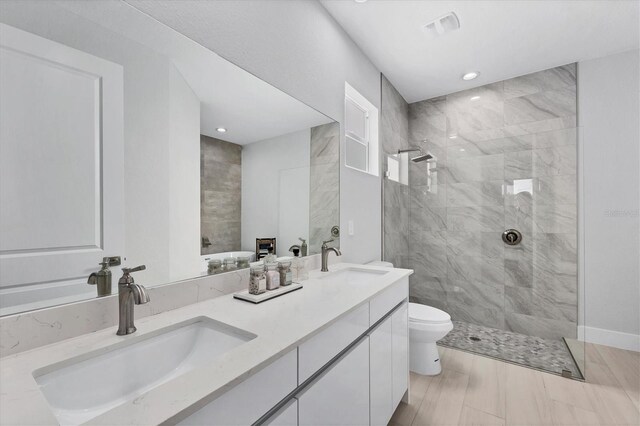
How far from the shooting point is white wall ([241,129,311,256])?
1338 mm

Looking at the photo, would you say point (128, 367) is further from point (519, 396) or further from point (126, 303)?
point (519, 396)

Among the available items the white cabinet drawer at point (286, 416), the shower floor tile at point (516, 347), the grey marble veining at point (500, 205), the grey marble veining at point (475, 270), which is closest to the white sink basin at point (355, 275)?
the white cabinet drawer at point (286, 416)

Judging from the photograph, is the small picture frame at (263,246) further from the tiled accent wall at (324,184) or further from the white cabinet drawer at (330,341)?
the white cabinet drawer at (330,341)

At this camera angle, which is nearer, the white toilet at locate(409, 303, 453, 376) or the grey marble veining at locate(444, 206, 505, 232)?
the white toilet at locate(409, 303, 453, 376)

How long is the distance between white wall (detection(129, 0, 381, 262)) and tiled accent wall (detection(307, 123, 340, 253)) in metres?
0.09

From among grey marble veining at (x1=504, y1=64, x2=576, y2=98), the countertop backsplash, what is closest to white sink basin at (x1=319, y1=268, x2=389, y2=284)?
the countertop backsplash

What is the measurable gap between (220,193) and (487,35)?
2.46 m

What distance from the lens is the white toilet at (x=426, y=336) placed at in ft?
6.53

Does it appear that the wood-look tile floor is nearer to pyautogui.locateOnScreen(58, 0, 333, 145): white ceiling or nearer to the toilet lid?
the toilet lid

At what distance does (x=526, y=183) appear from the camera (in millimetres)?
2584

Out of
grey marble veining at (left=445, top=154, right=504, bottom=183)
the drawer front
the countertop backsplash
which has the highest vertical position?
grey marble veining at (left=445, top=154, right=504, bottom=183)

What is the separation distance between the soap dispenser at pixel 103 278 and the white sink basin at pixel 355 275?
41.0 inches

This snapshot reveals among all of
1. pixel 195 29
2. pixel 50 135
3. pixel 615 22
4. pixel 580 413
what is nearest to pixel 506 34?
pixel 615 22

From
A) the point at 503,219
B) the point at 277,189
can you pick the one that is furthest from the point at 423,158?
the point at 277,189
